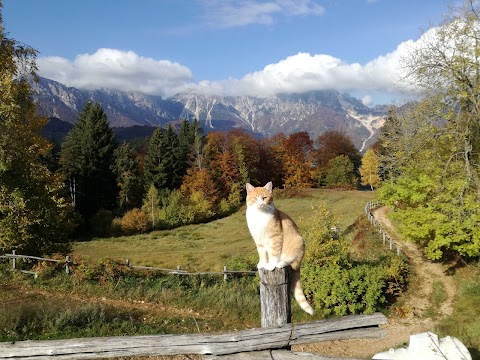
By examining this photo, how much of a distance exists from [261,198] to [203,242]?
3515 cm

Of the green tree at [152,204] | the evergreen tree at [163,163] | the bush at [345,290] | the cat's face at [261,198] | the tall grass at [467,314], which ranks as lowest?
the green tree at [152,204]

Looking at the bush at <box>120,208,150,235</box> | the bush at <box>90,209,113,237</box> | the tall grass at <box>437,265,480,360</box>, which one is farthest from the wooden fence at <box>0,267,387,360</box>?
the bush at <box>90,209,113,237</box>

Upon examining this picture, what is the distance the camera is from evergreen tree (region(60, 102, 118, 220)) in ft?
169

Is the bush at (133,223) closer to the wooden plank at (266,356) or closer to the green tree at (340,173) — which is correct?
the green tree at (340,173)

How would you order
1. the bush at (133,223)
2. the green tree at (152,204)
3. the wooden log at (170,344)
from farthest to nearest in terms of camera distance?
the green tree at (152,204), the bush at (133,223), the wooden log at (170,344)

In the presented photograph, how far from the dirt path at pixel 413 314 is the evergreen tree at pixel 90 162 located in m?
42.2

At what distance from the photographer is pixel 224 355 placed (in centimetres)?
473

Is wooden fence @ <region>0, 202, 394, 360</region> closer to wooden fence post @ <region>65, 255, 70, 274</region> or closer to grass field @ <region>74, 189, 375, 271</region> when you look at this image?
wooden fence post @ <region>65, 255, 70, 274</region>

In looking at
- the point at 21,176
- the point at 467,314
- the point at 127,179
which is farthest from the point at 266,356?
the point at 127,179

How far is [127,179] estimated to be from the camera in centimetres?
5319

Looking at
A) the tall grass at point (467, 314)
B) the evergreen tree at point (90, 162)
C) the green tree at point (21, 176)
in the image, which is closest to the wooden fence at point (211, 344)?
the tall grass at point (467, 314)

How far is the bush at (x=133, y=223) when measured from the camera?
46.4m

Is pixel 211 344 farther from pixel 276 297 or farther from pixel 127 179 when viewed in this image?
pixel 127 179

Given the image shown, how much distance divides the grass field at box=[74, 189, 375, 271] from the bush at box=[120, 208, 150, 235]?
184 centimetres
